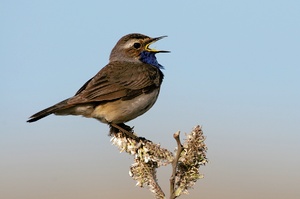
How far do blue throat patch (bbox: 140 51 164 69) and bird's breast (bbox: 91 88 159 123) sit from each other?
1225 millimetres

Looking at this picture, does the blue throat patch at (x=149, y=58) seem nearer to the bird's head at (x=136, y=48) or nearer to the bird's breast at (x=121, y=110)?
the bird's head at (x=136, y=48)

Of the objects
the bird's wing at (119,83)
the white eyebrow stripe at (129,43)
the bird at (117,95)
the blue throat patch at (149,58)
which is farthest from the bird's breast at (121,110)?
the white eyebrow stripe at (129,43)

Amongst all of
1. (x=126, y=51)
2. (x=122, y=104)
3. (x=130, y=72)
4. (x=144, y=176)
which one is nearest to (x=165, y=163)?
(x=144, y=176)

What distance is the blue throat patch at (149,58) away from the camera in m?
9.42

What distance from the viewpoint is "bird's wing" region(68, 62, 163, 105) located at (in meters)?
8.09

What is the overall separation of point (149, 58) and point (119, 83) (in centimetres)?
124

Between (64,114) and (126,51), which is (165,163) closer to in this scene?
(64,114)

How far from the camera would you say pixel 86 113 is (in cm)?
813

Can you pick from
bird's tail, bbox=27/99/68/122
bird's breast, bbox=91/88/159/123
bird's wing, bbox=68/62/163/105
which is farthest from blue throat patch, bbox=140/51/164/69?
bird's tail, bbox=27/99/68/122

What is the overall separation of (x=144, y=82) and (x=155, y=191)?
3932 millimetres

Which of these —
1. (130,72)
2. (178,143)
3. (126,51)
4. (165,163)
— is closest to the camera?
(178,143)

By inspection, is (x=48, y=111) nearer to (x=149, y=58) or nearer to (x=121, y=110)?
(x=121, y=110)

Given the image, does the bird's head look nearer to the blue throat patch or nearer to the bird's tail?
the blue throat patch

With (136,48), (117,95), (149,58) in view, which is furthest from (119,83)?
(136,48)
